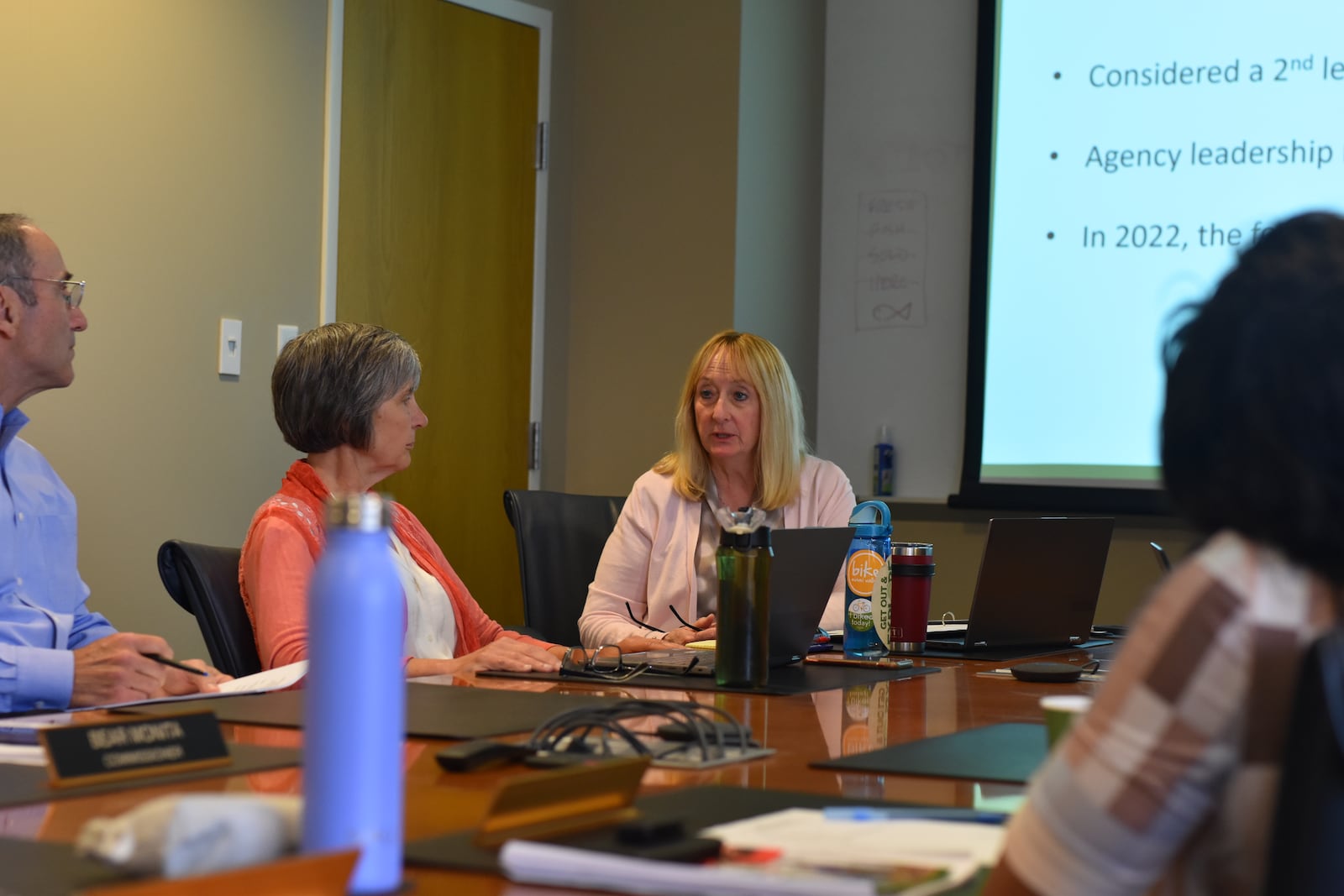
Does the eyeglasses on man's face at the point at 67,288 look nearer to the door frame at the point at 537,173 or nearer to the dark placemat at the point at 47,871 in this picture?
the door frame at the point at 537,173

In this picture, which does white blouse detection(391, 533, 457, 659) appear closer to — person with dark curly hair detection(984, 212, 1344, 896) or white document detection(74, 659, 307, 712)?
white document detection(74, 659, 307, 712)

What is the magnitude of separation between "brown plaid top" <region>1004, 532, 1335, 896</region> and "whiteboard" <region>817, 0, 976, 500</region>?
3778 mm

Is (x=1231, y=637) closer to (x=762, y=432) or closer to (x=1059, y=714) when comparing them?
(x=1059, y=714)

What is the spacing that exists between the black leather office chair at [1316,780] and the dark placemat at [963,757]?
58 centimetres

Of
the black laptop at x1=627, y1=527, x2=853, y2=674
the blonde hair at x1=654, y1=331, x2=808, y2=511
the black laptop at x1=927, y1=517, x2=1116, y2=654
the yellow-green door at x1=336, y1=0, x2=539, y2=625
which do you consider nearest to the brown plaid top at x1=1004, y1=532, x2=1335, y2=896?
the black laptop at x1=627, y1=527, x2=853, y2=674

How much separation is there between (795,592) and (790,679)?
143 mm

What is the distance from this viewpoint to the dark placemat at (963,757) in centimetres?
127

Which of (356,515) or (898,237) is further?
(898,237)

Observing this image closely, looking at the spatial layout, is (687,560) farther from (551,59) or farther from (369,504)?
(369,504)

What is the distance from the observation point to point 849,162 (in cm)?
467

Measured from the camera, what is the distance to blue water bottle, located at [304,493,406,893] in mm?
706

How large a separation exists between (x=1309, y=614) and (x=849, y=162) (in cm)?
410

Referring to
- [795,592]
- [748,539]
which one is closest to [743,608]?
[748,539]

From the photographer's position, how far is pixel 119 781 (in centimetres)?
114
